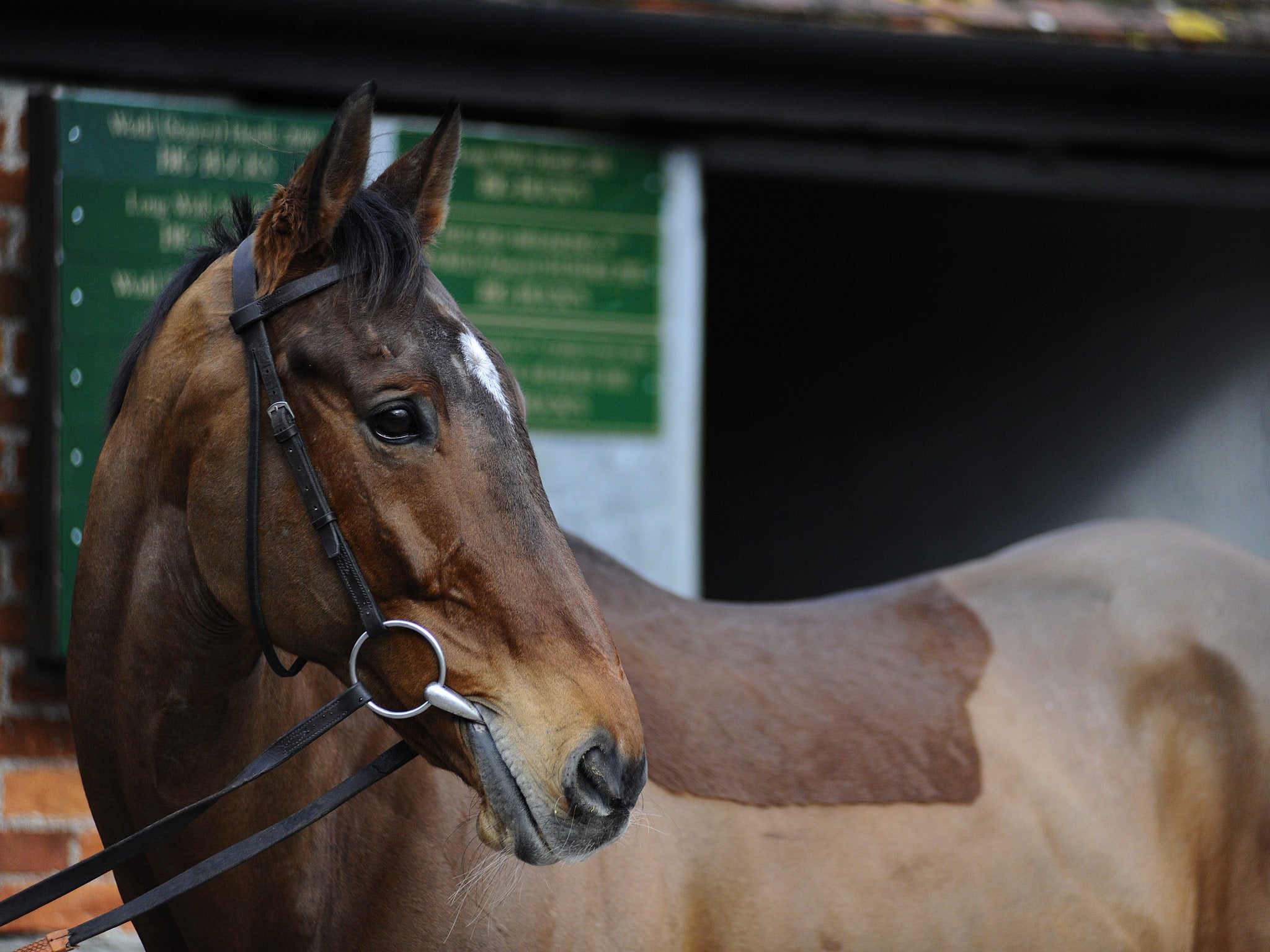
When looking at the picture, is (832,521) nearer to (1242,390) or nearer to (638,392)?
(1242,390)

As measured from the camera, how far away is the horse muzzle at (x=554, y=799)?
1.24m

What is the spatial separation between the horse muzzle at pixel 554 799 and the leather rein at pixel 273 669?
8cm

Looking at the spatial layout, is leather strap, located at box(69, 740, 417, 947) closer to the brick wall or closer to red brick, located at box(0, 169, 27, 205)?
the brick wall

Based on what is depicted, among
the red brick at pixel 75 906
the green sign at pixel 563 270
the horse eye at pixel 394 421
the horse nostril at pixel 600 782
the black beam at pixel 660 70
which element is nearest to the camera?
the horse nostril at pixel 600 782

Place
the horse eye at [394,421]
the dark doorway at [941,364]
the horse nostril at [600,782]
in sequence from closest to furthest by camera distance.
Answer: the horse nostril at [600,782]
the horse eye at [394,421]
the dark doorway at [941,364]

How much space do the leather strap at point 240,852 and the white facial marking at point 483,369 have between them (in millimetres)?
462

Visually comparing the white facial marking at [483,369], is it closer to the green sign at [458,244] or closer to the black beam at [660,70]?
the green sign at [458,244]

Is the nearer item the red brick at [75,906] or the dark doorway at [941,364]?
the red brick at [75,906]

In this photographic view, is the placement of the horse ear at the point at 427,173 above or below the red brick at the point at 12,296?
above

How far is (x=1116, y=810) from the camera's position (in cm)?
214

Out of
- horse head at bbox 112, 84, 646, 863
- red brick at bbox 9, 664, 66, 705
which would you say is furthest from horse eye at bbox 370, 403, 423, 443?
red brick at bbox 9, 664, 66, 705

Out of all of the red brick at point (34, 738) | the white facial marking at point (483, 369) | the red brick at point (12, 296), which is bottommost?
the red brick at point (34, 738)

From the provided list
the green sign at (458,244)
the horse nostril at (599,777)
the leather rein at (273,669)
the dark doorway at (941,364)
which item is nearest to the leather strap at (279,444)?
the leather rein at (273,669)

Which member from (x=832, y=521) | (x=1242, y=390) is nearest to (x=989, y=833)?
(x=1242, y=390)
